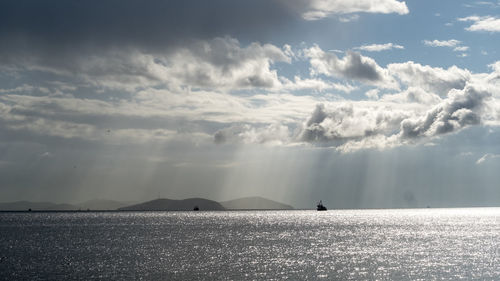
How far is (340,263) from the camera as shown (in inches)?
4080

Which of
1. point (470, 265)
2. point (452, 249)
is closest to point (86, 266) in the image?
point (470, 265)

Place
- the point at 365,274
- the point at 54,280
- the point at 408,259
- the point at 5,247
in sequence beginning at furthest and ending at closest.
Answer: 1. the point at 5,247
2. the point at 408,259
3. the point at 365,274
4. the point at 54,280

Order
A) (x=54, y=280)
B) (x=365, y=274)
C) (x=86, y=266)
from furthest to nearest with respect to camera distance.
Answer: (x=86, y=266)
(x=365, y=274)
(x=54, y=280)

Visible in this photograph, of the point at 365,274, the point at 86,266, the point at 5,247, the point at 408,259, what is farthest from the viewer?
the point at 5,247

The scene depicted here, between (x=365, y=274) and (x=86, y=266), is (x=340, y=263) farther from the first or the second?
(x=86, y=266)

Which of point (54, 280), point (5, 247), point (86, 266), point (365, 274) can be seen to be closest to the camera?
point (54, 280)

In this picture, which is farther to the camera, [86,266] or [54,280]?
[86,266]

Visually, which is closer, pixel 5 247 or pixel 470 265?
pixel 470 265

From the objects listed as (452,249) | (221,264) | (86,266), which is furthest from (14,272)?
(452,249)

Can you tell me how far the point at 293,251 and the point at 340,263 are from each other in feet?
85.3

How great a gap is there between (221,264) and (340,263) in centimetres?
2408

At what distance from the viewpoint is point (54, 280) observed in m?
80.7

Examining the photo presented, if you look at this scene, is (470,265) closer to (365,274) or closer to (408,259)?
(408,259)

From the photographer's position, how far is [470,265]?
98.2 meters
